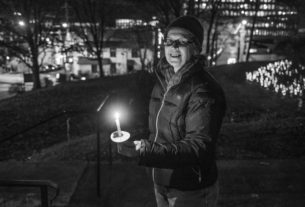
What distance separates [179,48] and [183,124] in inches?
21.3

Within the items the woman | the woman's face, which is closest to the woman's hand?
the woman

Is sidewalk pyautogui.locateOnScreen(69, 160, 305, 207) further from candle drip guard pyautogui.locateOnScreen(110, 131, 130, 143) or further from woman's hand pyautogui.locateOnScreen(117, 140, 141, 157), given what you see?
candle drip guard pyautogui.locateOnScreen(110, 131, 130, 143)

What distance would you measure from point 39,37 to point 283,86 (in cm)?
1895

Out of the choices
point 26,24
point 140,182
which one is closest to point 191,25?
point 140,182

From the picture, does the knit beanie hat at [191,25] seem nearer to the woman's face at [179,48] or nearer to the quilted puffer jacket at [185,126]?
the woman's face at [179,48]

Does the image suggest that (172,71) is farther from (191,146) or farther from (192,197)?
(192,197)

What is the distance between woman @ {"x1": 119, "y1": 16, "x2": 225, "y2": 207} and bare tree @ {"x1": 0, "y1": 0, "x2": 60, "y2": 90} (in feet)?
70.5

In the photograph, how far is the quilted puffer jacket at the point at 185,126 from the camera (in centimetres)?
200

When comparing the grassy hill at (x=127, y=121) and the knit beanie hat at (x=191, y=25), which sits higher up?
the knit beanie hat at (x=191, y=25)

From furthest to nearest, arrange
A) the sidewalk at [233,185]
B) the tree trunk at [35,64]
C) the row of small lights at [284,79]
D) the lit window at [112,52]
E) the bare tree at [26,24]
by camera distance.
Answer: the lit window at [112,52]
the tree trunk at [35,64]
the bare tree at [26,24]
the row of small lights at [284,79]
the sidewalk at [233,185]

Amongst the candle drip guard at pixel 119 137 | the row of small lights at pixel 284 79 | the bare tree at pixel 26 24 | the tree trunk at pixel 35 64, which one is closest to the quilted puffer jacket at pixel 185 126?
the candle drip guard at pixel 119 137

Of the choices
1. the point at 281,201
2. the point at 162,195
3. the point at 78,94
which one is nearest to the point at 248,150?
the point at 281,201

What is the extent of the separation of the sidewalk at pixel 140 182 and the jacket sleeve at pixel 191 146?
8.19ft

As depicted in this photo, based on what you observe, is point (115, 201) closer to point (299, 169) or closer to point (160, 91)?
point (160, 91)
